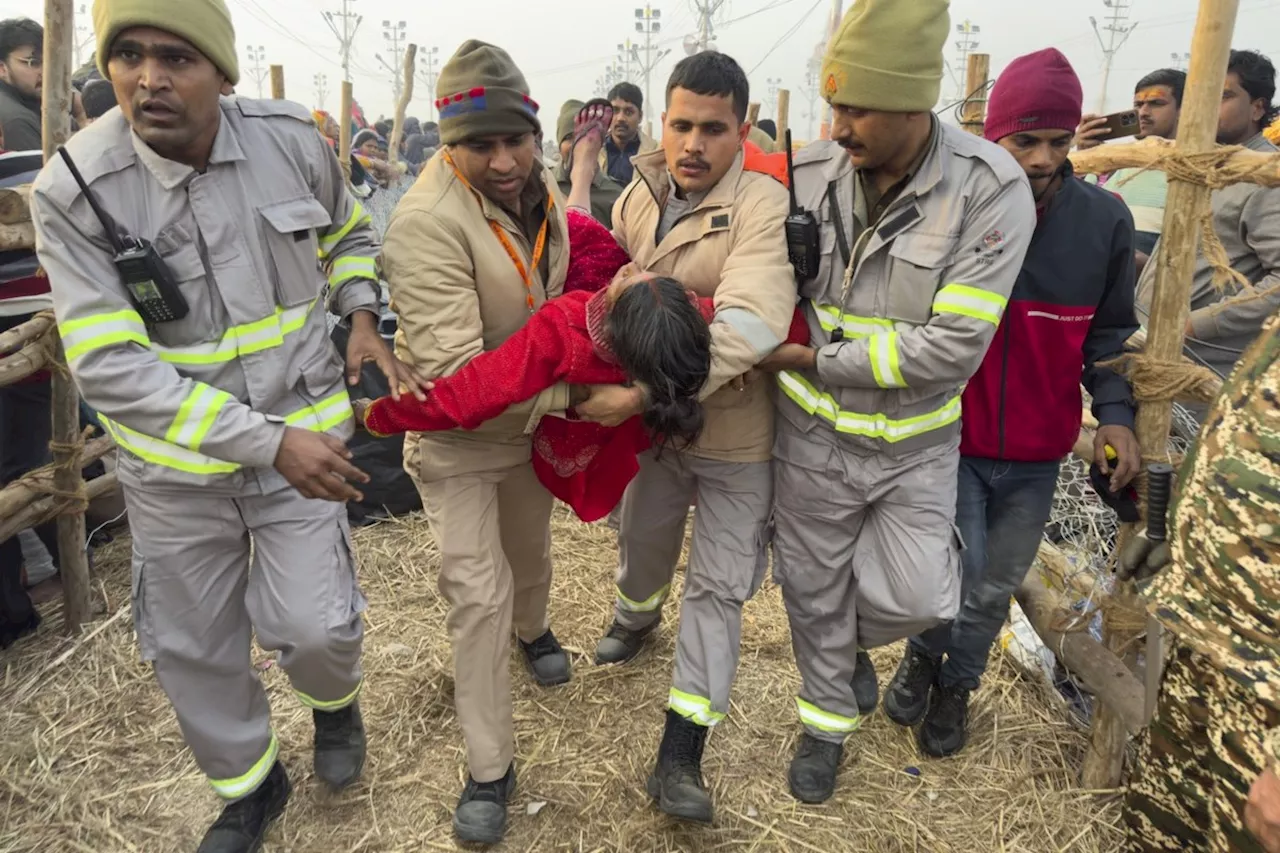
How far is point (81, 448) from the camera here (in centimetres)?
331

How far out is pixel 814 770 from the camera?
2793 millimetres

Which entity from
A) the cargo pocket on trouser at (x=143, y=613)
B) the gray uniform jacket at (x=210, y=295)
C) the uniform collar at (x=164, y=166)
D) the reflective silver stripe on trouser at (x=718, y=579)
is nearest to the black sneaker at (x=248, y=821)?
the cargo pocket on trouser at (x=143, y=613)

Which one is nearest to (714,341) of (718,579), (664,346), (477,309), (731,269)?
(664,346)

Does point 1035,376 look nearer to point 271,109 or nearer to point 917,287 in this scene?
point 917,287

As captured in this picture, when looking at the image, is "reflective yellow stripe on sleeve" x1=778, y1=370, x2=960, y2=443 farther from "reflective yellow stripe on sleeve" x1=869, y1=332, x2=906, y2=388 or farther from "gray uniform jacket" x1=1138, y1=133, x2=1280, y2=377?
"gray uniform jacket" x1=1138, y1=133, x2=1280, y2=377

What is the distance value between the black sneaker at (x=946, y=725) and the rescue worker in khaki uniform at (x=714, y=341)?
84cm

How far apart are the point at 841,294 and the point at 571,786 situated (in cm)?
182

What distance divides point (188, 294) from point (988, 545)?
263cm

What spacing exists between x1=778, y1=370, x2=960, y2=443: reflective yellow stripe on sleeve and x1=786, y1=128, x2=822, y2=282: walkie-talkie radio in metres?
0.33

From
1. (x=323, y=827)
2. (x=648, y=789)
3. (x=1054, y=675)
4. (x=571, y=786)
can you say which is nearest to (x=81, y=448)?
(x=323, y=827)

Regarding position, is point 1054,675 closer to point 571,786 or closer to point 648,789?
point 648,789

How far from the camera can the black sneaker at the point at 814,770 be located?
9.09 feet

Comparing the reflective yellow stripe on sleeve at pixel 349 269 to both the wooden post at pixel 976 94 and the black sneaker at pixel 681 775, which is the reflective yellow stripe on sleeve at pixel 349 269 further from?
the wooden post at pixel 976 94

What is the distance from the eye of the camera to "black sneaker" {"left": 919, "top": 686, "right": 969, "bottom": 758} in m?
3.00
